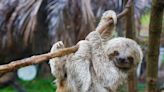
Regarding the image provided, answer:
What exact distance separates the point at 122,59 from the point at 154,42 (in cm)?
29

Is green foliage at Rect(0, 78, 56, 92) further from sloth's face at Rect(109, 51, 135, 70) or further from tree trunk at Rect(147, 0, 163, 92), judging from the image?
sloth's face at Rect(109, 51, 135, 70)

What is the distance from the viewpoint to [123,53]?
3381 millimetres

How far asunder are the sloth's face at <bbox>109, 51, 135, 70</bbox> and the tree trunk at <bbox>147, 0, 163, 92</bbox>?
216mm

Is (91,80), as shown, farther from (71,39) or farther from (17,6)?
(17,6)

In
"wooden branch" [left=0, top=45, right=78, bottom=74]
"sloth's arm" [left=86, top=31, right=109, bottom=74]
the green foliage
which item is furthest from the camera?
the green foliage

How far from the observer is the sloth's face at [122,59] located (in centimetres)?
334

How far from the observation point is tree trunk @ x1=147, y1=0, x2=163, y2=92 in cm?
334

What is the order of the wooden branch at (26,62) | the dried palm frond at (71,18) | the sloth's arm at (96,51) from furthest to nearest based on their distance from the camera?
1. the dried palm frond at (71,18)
2. the sloth's arm at (96,51)
3. the wooden branch at (26,62)

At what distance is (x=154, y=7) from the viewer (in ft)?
10.9

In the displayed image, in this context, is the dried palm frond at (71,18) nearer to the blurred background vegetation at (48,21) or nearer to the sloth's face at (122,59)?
the blurred background vegetation at (48,21)

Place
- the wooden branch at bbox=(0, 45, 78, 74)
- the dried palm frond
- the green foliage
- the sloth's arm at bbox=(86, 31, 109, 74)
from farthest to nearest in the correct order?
1. the green foliage
2. the dried palm frond
3. the sloth's arm at bbox=(86, 31, 109, 74)
4. the wooden branch at bbox=(0, 45, 78, 74)

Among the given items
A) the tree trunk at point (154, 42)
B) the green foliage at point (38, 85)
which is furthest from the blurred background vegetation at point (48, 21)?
the tree trunk at point (154, 42)

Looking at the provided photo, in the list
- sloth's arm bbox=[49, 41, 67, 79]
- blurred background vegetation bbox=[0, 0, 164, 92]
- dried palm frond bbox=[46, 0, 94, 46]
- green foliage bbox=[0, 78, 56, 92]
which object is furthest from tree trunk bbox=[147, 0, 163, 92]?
green foliage bbox=[0, 78, 56, 92]

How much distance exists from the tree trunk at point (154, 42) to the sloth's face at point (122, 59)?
8.5 inches
